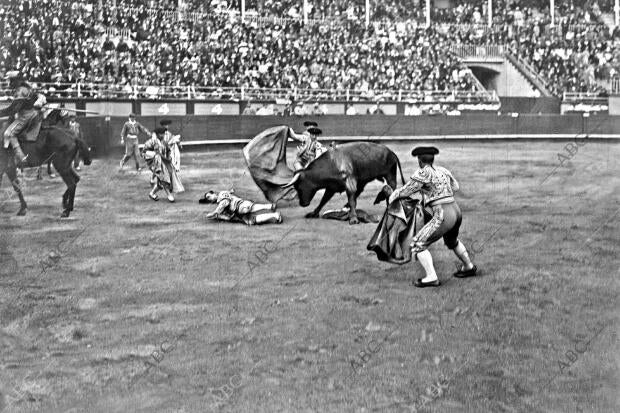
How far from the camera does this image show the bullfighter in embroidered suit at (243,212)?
1118 centimetres

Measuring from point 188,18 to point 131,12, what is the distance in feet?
6.07

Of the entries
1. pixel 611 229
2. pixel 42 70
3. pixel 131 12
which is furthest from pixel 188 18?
pixel 611 229

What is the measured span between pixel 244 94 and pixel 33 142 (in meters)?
8.12

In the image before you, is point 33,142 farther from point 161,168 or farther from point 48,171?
point 161,168

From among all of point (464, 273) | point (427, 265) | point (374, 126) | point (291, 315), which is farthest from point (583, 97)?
point (291, 315)

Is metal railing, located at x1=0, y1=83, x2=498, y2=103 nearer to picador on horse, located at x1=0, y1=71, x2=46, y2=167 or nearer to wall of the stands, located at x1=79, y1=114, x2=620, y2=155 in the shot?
wall of the stands, located at x1=79, y1=114, x2=620, y2=155

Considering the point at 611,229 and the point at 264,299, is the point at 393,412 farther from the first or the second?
the point at 611,229

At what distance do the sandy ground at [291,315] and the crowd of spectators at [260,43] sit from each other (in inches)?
183

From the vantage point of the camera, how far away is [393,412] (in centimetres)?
545

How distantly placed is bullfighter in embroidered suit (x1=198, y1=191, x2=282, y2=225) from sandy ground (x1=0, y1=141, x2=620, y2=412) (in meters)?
0.19

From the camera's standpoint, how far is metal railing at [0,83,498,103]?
15.8m

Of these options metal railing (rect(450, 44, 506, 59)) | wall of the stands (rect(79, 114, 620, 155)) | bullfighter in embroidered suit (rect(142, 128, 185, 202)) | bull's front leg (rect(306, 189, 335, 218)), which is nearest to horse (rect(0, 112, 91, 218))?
bullfighter in embroidered suit (rect(142, 128, 185, 202))

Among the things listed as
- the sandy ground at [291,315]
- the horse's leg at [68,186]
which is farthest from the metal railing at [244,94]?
the sandy ground at [291,315]

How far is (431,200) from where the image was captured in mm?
7828
